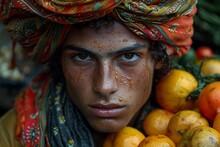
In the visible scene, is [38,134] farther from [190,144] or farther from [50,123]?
[190,144]

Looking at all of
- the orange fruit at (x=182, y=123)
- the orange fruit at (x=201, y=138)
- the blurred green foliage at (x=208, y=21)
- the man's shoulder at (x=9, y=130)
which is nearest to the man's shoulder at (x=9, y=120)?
the man's shoulder at (x=9, y=130)

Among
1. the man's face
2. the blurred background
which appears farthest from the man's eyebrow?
the blurred background

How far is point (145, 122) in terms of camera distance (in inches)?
105

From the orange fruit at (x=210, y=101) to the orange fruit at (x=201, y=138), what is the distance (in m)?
0.23

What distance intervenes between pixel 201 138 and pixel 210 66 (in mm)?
830

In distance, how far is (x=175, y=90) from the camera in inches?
103

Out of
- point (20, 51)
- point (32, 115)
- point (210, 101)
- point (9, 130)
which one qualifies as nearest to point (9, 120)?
point (9, 130)

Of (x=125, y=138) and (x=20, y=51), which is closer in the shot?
(x=125, y=138)

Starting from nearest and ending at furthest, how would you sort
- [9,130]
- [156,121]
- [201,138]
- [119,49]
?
[201,138]
[119,49]
[156,121]
[9,130]

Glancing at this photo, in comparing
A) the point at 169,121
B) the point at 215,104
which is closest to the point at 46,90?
the point at 169,121

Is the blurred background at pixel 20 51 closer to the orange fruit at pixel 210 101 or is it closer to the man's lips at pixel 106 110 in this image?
the orange fruit at pixel 210 101

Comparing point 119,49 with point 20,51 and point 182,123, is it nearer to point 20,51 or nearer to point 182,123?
point 182,123

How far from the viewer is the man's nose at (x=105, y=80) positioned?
233cm

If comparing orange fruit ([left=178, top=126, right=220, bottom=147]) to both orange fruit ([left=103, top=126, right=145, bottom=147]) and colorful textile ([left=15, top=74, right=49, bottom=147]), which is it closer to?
orange fruit ([left=103, top=126, right=145, bottom=147])
